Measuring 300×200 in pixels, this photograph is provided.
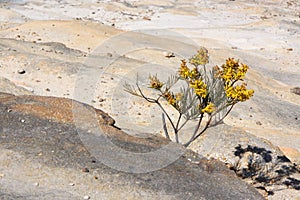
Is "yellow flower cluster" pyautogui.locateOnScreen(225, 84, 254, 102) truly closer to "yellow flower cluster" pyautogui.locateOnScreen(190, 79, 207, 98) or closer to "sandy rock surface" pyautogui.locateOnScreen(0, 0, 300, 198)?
"yellow flower cluster" pyautogui.locateOnScreen(190, 79, 207, 98)

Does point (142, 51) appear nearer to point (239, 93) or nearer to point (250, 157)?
point (250, 157)

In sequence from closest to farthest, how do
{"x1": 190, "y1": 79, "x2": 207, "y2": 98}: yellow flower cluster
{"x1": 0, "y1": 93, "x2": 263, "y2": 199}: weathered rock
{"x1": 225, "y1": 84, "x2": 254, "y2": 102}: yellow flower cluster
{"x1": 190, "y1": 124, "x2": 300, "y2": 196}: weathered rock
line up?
{"x1": 0, "y1": 93, "x2": 263, "y2": 199}: weathered rock < {"x1": 225, "y1": 84, "x2": 254, "y2": 102}: yellow flower cluster < {"x1": 190, "y1": 79, "x2": 207, "y2": 98}: yellow flower cluster < {"x1": 190, "y1": 124, "x2": 300, "y2": 196}: weathered rock

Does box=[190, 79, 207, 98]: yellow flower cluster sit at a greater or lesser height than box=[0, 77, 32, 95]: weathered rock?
greater

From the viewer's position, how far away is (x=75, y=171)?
5949 millimetres

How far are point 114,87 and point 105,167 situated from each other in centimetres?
640

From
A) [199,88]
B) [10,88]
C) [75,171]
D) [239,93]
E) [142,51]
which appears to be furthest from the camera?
[142,51]

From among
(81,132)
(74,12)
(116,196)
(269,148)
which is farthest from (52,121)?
A: (74,12)

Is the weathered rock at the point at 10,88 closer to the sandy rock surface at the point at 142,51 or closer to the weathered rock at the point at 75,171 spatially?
the sandy rock surface at the point at 142,51

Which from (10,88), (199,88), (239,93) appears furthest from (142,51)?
(239,93)

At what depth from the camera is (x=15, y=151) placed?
249 inches

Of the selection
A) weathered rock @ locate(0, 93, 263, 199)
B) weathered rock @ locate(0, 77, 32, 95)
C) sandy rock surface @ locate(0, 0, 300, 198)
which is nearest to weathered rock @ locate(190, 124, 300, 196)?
sandy rock surface @ locate(0, 0, 300, 198)

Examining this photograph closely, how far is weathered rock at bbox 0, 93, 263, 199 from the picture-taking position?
5570 millimetres

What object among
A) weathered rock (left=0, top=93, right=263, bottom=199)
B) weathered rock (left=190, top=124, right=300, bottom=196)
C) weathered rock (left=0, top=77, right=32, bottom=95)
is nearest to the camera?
weathered rock (left=0, top=93, right=263, bottom=199)

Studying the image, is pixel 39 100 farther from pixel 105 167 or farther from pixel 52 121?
pixel 105 167
